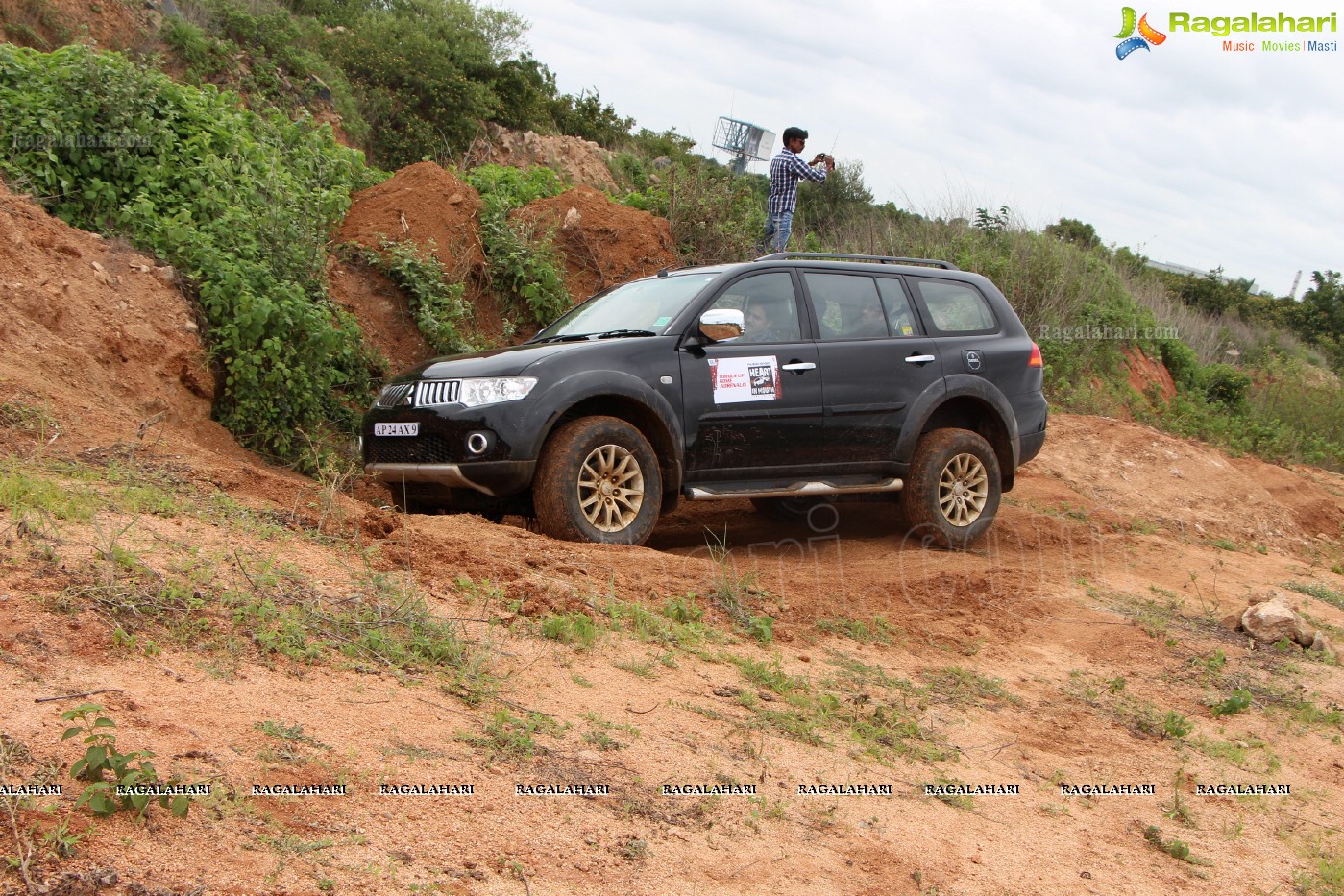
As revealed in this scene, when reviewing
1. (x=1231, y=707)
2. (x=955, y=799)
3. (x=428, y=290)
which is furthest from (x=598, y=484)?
(x=428, y=290)

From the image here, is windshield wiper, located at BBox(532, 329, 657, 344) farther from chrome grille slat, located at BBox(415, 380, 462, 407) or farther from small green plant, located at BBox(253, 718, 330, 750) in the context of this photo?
small green plant, located at BBox(253, 718, 330, 750)

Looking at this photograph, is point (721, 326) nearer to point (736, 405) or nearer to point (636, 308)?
point (736, 405)

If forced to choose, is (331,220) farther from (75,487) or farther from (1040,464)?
(1040,464)

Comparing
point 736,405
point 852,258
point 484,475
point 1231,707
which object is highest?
point 852,258

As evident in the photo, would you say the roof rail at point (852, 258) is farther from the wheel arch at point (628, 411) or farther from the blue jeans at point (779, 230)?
the blue jeans at point (779, 230)

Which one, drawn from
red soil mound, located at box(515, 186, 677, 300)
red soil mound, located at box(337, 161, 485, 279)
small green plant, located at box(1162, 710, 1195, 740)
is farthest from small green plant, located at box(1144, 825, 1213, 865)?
red soil mound, located at box(515, 186, 677, 300)

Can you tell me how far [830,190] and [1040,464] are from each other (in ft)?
36.2

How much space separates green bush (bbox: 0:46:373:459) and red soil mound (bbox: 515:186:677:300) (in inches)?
110

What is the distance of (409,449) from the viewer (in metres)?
6.81

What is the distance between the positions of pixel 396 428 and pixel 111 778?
4004 millimetres

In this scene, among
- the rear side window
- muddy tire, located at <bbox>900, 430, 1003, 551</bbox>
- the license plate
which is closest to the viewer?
the license plate

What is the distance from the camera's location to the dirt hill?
3.25 meters

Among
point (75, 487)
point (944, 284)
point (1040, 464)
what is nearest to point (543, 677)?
point (75, 487)

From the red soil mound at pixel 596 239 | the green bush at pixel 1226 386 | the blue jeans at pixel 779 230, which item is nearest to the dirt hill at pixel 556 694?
the red soil mound at pixel 596 239
